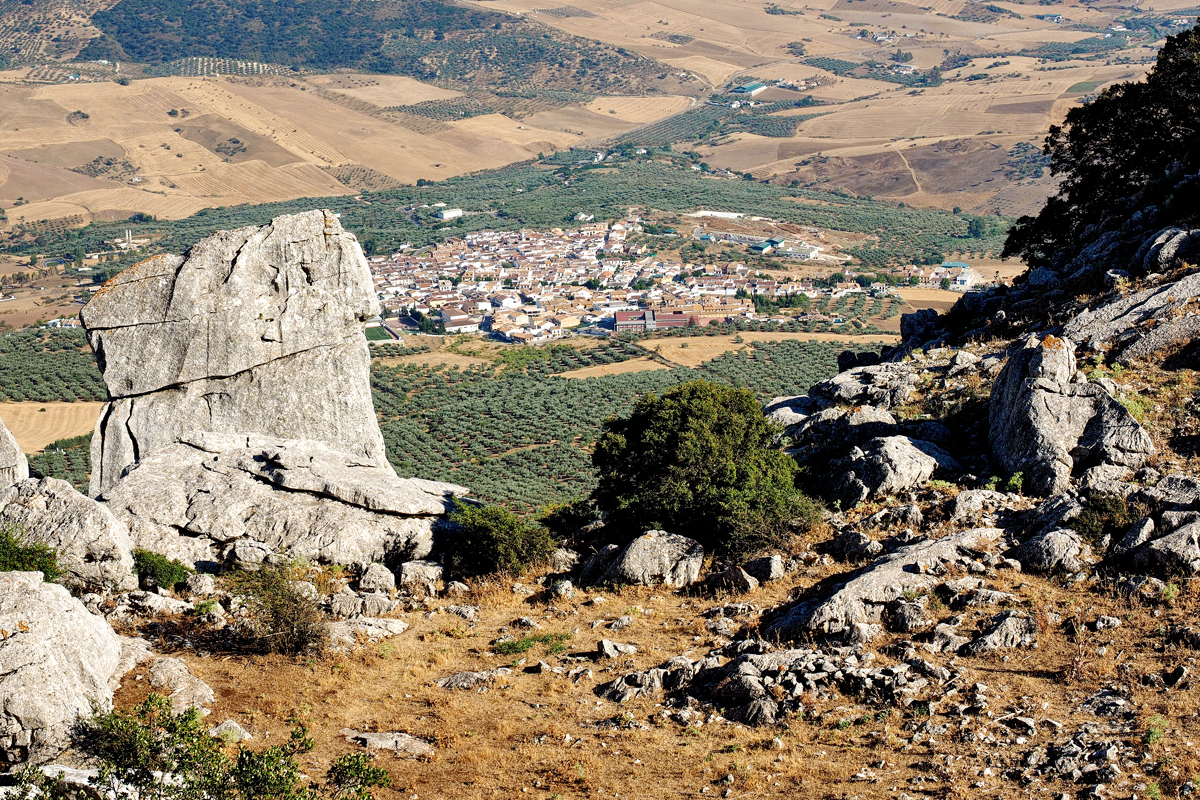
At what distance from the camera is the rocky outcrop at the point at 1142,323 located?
21.1m

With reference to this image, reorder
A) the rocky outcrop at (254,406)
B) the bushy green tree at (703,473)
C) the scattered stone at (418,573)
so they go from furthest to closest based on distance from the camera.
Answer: the rocky outcrop at (254,406)
the scattered stone at (418,573)
the bushy green tree at (703,473)

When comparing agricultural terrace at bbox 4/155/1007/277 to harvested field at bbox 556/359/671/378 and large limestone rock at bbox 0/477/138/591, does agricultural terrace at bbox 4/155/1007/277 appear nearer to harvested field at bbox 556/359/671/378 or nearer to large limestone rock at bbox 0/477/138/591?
harvested field at bbox 556/359/671/378

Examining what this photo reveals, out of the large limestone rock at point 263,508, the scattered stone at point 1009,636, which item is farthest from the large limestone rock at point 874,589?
the large limestone rock at point 263,508

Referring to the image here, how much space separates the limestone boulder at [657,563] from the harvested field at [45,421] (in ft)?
162

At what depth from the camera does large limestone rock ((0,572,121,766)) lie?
1159 centimetres

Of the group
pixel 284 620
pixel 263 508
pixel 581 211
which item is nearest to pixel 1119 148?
pixel 263 508

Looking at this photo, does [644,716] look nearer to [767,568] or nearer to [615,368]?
[767,568]

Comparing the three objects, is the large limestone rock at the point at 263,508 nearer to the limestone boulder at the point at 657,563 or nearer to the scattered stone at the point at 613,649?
the limestone boulder at the point at 657,563

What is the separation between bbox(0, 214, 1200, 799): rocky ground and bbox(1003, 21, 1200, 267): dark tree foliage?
997 cm

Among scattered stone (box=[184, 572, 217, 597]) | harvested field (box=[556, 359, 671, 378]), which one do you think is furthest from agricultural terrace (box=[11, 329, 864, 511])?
scattered stone (box=[184, 572, 217, 597])

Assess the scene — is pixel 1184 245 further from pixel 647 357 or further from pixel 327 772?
pixel 647 357

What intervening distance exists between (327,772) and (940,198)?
6671 inches

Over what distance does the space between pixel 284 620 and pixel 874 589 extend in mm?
9228

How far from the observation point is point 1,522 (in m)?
17.0
